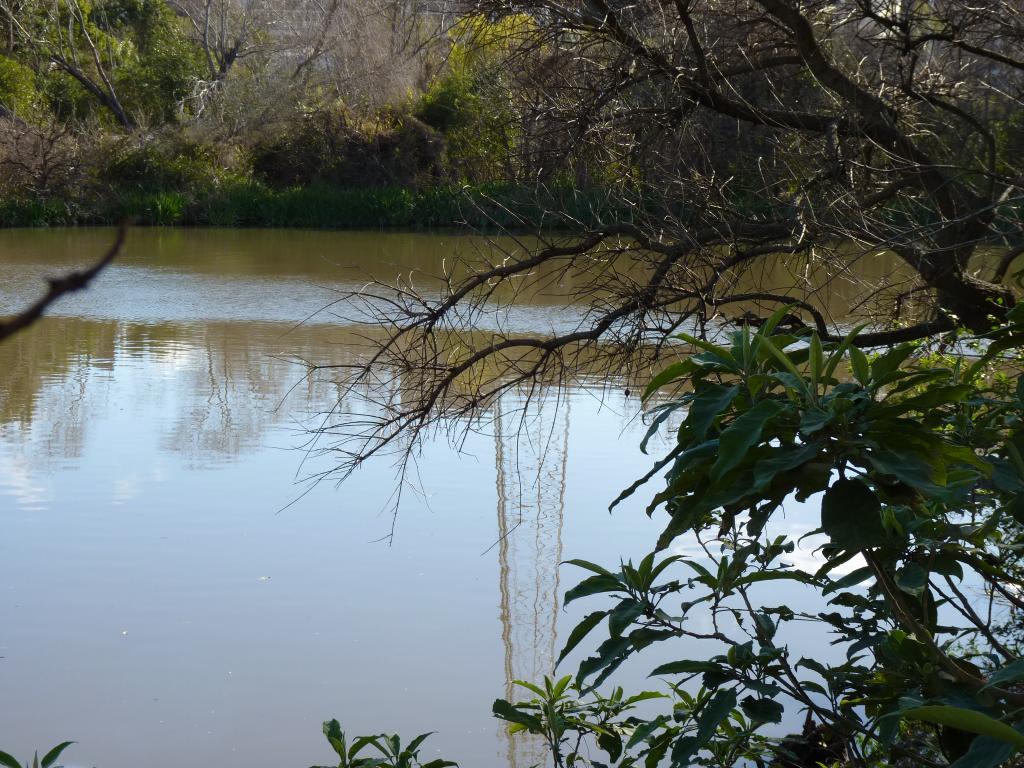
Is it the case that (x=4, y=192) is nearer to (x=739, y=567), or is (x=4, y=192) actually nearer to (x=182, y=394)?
(x=182, y=394)

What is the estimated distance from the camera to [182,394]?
8930 mm

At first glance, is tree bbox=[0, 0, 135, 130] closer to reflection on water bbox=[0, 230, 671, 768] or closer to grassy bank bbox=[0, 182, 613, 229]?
grassy bank bbox=[0, 182, 613, 229]

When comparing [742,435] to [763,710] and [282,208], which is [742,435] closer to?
[763,710]

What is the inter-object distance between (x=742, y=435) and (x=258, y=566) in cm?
397

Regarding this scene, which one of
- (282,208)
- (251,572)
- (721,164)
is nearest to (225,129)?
(282,208)

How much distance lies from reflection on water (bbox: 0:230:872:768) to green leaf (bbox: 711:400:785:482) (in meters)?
2.43

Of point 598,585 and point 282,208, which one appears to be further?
point 282,208

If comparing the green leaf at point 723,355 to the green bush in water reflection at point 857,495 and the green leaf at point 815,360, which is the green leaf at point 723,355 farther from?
the green leaf at point 815,360

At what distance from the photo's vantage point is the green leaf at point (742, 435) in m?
1.58

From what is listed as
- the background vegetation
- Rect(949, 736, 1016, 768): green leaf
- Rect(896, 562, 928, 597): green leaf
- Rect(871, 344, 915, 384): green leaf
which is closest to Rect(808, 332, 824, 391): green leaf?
Rect(871, 344, 915, 384): green leaf

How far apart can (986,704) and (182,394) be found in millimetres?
8004

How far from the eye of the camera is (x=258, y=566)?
207 inches

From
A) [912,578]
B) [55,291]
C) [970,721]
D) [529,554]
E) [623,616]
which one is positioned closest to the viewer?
[55,291]

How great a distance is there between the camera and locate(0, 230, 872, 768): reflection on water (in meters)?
4.01
